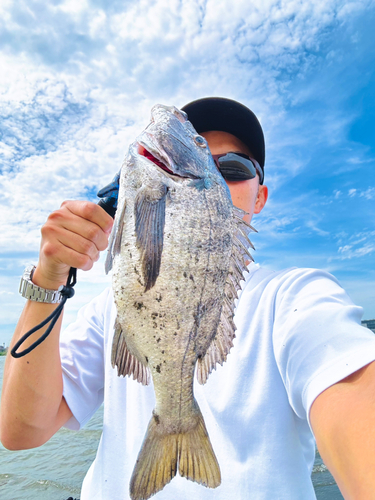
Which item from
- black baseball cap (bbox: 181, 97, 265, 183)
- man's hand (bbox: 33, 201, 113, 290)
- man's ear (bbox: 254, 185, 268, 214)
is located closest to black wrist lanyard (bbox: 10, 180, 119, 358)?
man's hand (bbox: 33, 201, 113, 290)

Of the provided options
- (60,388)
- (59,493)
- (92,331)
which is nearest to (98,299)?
(92,331)

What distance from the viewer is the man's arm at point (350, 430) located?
109 centimetres

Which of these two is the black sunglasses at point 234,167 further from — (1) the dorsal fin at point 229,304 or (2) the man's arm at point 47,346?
(2) the man's arm at point 47,346

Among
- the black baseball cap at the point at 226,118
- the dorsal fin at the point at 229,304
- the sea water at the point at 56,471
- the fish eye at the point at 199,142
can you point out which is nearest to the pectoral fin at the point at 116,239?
the dorsal fin at the point at 229,304

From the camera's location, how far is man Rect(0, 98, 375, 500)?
1.25 m

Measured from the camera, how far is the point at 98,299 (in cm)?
296

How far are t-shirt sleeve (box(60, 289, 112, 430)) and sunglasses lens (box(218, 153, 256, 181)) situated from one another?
1559mm

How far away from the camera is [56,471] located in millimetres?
6305

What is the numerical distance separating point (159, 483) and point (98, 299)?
6.63 feet

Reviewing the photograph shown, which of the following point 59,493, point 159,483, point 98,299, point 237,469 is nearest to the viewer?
point 159,483

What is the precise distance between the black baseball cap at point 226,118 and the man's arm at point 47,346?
184cm

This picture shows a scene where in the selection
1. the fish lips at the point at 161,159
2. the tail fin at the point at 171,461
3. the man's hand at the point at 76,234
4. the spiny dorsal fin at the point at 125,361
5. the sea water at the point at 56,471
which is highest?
the fish lips at the point at 161,159

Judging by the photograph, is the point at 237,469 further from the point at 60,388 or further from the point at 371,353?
the point at 60,388

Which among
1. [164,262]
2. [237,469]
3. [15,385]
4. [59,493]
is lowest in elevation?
[59,493]
